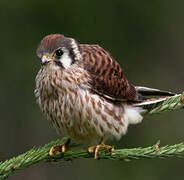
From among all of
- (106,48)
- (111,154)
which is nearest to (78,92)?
(111,154)

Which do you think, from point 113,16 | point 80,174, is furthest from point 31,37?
point 80,174

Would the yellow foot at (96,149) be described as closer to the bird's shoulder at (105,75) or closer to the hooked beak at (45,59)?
the bird's shoulder at (105,75)

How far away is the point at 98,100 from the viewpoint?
4.48 m

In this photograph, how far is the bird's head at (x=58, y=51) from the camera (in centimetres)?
429

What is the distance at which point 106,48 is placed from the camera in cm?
663

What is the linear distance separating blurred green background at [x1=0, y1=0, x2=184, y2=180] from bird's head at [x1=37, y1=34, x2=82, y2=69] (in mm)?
1885

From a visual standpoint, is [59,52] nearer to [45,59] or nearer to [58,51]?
[58,51]

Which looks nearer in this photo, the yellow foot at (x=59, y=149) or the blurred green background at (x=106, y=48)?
the yellow foot at (x=59, y=149)

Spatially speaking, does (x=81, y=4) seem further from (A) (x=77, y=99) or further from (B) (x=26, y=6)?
(A) (x=77, y=99)

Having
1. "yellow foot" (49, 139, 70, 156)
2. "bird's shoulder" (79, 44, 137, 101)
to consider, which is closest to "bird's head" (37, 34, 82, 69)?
"bird's shoulder" (79, 44, 137, 101)

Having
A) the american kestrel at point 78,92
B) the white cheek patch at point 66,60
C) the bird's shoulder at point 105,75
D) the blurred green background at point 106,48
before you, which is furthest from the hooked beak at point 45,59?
the blurred green background at point 106,48

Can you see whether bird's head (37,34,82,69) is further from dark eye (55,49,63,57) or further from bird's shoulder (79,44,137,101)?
bird's shoulder (79,44,137,101)

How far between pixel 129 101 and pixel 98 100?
486 millimetres

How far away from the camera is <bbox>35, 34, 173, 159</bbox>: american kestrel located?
4.36m
